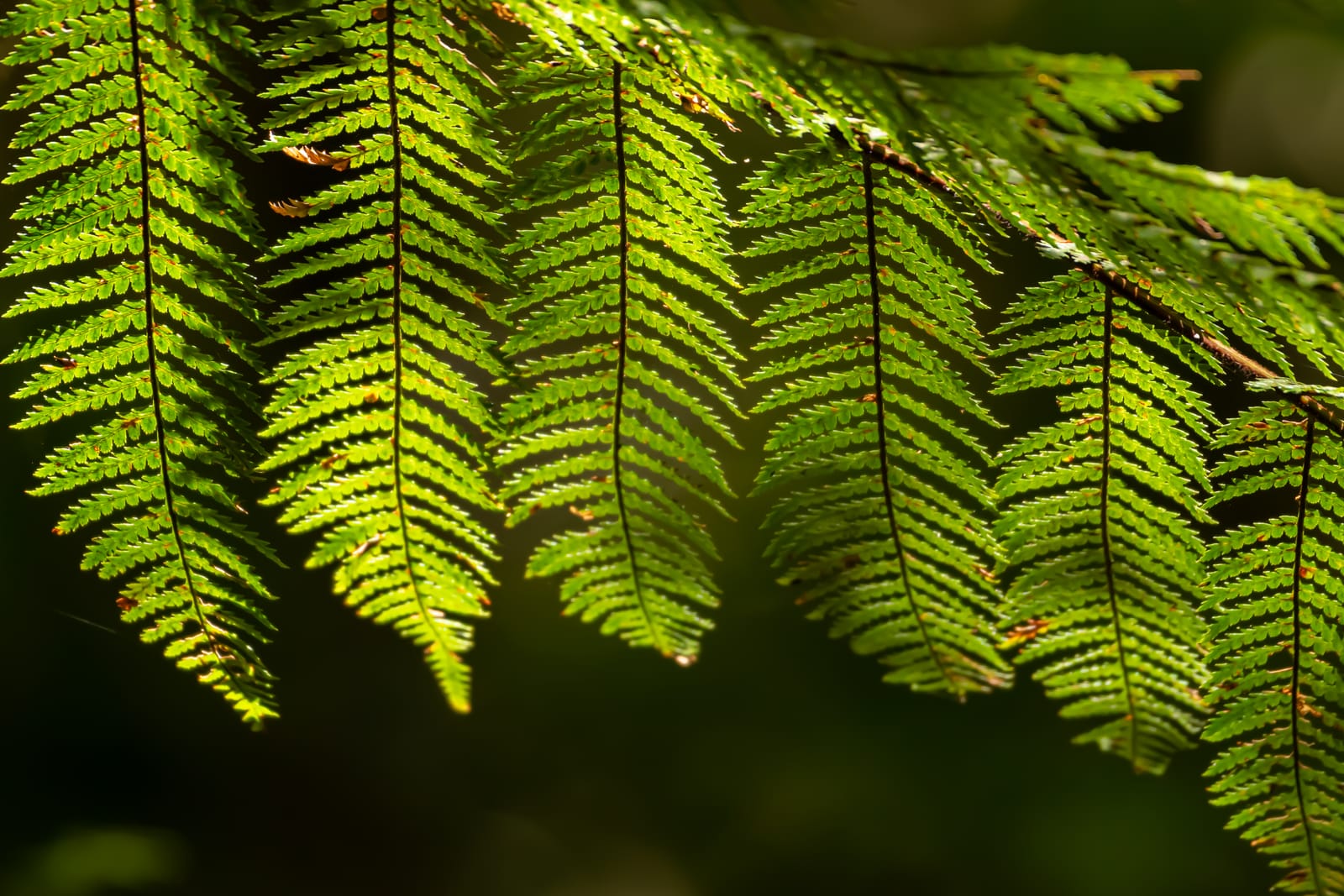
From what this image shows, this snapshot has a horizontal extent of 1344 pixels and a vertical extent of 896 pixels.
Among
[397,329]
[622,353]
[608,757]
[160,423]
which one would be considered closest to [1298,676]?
[622,353]

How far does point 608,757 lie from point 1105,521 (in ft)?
10.6

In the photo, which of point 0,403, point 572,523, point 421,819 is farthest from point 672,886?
point 0,403

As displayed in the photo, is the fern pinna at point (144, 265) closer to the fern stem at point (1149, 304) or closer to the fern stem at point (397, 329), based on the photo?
the fern stem at point (397, 329)

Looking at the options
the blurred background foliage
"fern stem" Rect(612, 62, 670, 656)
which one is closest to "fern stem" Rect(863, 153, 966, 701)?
"fern stem" Rect(612, 62, 670, 656)

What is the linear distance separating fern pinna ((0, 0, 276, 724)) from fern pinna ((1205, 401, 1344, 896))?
3.17 ft

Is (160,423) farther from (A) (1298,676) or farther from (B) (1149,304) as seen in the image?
(A) (1298,676)

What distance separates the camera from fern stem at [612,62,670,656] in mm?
877

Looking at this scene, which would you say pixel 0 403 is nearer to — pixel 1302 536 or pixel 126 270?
pixel 126 270

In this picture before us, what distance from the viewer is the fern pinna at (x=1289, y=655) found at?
0.93 m

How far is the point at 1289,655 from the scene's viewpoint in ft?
3.20

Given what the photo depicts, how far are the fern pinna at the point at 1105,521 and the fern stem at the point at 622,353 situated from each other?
384 millimetres

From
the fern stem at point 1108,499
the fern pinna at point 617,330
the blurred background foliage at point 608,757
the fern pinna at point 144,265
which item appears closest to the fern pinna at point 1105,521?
the fern stem at point 1108,499

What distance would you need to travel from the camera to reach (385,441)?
2.89 feet

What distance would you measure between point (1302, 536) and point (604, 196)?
806mm
